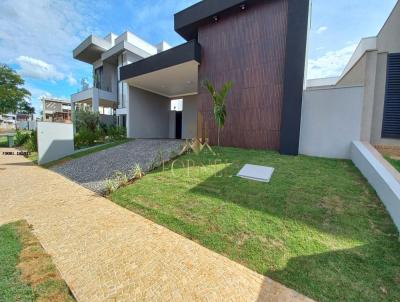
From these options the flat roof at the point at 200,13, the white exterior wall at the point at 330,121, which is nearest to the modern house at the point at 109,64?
the flat roof at the point at 200,13

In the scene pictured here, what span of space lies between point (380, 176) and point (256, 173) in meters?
2.57

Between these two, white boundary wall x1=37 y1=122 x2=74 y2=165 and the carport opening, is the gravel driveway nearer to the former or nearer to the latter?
white boundary wall x1=37 y1=122 x2=74 y2=165

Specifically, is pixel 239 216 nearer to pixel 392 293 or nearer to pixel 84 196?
pixel 392 293

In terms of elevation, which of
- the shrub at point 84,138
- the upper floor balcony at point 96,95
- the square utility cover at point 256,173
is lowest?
the square utility cover at point 256,173

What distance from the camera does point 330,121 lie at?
6.79 metres

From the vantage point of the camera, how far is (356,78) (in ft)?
30.9

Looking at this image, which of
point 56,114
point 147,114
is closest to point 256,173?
point 147,114

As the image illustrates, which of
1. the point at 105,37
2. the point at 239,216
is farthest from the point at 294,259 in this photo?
the point at 105,37

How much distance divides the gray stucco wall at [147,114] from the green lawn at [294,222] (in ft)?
31.7

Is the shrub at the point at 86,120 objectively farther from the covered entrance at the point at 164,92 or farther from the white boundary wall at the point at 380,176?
the white boundary wall at the point at 380,176

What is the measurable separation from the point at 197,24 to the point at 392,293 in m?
11.6

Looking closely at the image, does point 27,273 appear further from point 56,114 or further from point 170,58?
point 56,114

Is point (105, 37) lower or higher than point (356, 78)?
higher

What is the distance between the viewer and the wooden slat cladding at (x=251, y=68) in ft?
25.6
